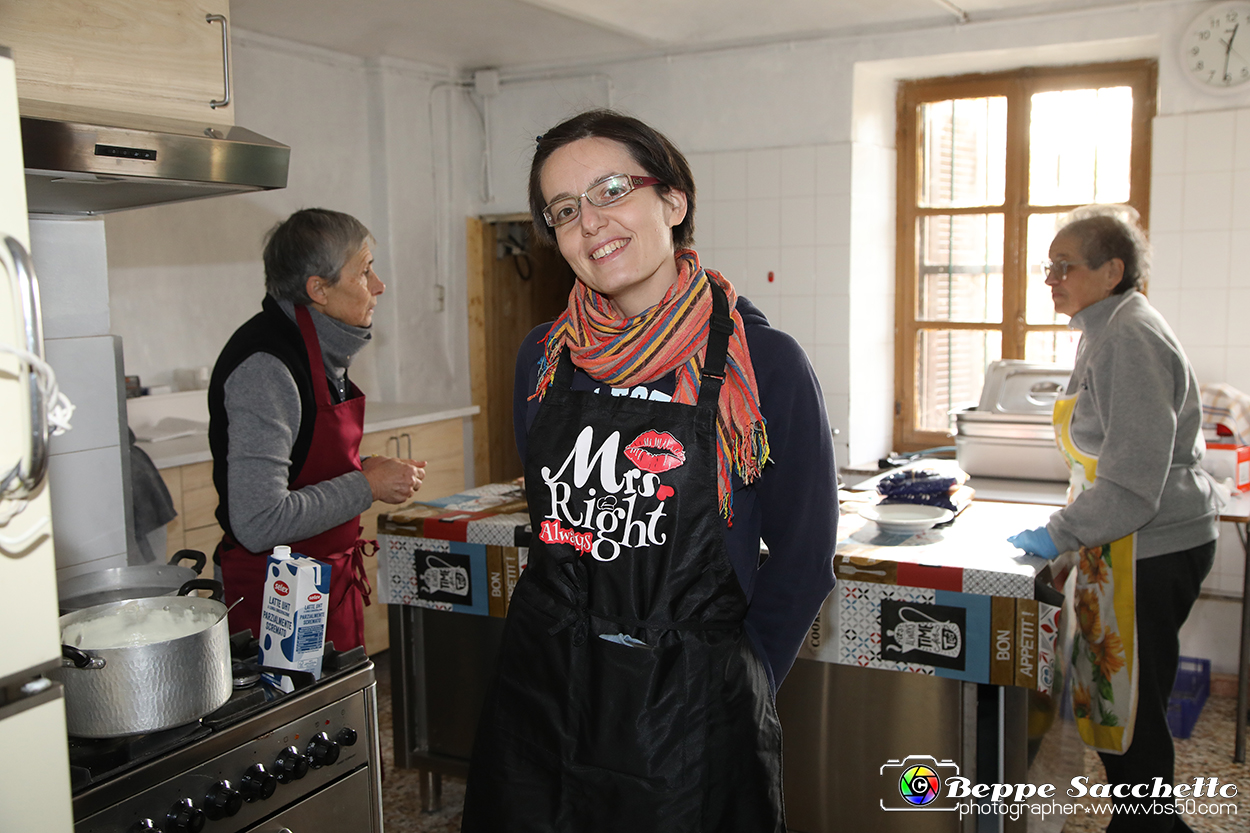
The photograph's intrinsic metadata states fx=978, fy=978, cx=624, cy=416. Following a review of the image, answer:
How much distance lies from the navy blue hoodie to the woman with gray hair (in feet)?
2.60

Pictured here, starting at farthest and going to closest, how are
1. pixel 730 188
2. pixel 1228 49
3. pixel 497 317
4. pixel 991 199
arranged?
pixel 497 317 < pixel 730 188 < pixel 991 199 < pixel 1228 49

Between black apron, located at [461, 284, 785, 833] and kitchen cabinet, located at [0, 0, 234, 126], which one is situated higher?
kitchen cabinet, located at [0, 0, 234, 126]

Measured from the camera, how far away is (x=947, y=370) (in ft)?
14.7

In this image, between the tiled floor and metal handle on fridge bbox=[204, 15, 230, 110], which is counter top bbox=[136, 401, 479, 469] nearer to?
the tiled floor

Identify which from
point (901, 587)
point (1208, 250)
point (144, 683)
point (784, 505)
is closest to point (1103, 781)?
point (901, 587)

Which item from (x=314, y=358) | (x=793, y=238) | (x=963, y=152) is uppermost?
(x=963, y=152)

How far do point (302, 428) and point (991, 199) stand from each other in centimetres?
338

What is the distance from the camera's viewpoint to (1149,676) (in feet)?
7.29

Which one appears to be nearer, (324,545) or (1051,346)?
(324,545)

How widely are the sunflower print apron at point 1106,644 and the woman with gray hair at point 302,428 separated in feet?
5.16

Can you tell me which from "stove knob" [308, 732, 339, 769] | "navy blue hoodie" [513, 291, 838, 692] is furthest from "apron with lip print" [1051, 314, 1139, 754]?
"stove knob" [308, 732, 339, 769]

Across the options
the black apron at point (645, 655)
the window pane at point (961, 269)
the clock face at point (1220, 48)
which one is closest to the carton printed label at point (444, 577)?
the black apron at point (645, 655)

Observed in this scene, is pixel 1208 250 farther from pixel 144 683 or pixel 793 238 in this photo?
pixel 144 683

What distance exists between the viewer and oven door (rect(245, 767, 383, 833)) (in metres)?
1.49
